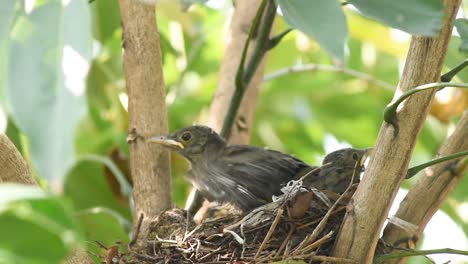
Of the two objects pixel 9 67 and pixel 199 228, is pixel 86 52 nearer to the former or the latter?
pixel 9 67

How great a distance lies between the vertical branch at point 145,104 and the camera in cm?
320

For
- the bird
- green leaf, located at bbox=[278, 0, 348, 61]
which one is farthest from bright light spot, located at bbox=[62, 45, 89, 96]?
the bird

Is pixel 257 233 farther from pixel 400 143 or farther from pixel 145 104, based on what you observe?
pixel 400 143

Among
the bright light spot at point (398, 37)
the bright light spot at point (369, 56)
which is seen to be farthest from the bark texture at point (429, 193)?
the bright light spot at point (369, 56)

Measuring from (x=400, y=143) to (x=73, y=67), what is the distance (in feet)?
3.99

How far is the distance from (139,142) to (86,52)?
182 centimetres

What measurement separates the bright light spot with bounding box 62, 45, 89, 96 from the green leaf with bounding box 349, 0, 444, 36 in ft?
1.90

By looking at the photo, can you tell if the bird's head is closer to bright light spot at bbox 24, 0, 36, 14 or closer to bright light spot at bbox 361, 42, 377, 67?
bright light spot at bbox 361, 42, 377, 67

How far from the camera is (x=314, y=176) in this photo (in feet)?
12.2

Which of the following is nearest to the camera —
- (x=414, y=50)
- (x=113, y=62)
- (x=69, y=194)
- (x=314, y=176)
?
(x=414, y=50)

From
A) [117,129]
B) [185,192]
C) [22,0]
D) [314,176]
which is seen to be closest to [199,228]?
[314,176]

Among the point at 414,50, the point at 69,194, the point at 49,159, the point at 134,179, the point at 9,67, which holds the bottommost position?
the point at 69,194

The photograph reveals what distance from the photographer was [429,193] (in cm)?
296

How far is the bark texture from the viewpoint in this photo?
294 cm
